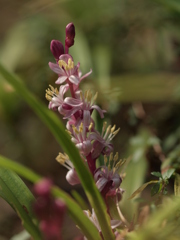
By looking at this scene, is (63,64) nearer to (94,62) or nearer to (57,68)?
(57,68)

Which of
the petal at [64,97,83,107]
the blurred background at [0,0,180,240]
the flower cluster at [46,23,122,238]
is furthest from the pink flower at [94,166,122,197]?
the blurred background at [0,0,180,240]

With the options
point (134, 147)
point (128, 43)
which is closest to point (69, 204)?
point (134, 147)

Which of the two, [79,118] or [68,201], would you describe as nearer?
[68,201]

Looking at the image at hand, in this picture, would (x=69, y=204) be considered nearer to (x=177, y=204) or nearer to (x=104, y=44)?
(x=177, y=204)

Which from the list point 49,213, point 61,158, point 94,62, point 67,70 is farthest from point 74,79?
point 94,62

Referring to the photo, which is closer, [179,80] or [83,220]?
[83,220]

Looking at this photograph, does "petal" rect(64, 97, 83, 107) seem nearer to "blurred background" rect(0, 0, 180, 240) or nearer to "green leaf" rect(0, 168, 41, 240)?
"green leaf" rect(0, 168, 41, 240)

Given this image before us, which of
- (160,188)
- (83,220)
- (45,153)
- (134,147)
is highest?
(83,220)

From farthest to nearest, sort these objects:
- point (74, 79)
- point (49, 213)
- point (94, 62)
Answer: point (94, 62), point (74, 79), point (49, 213)
